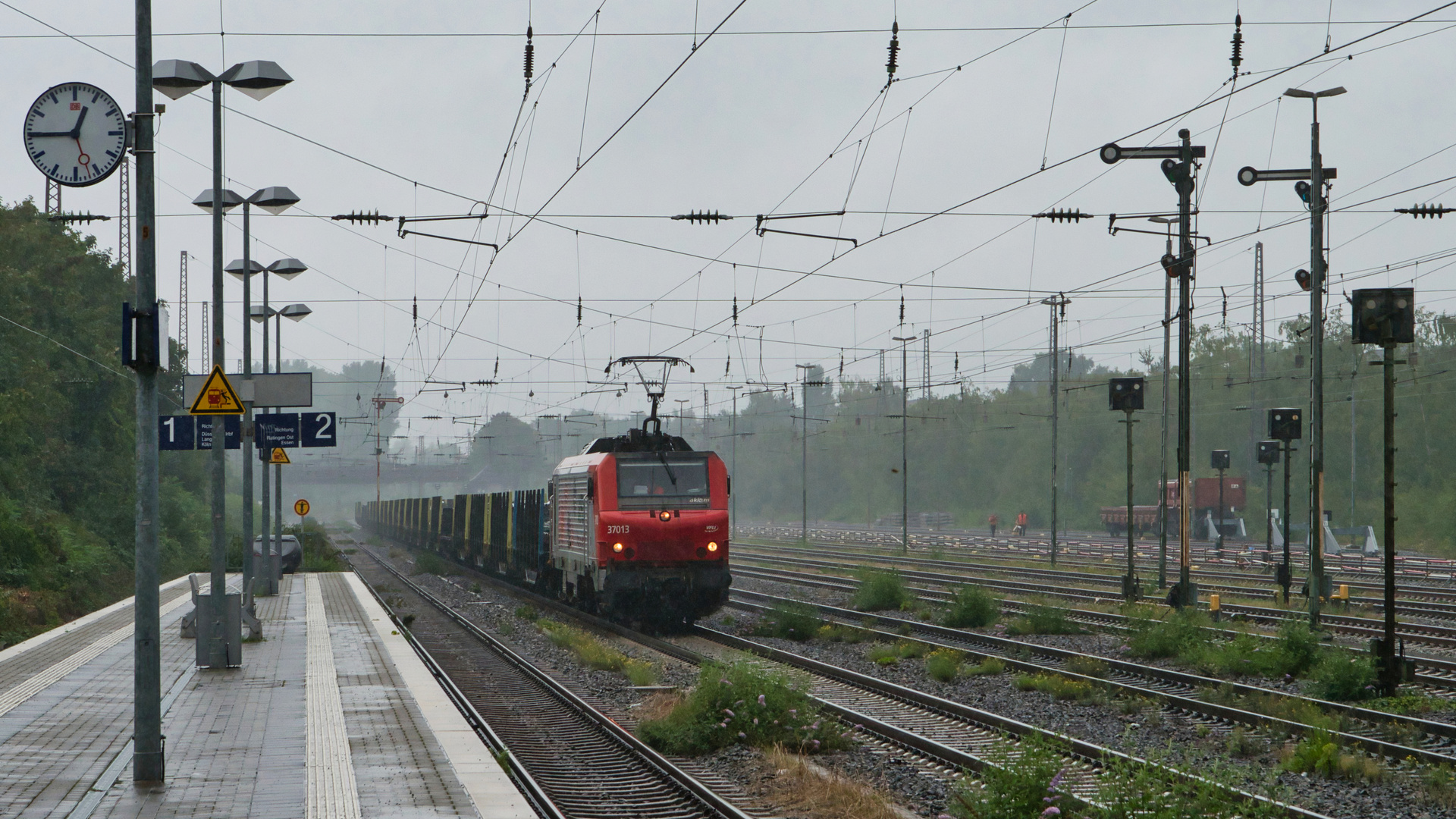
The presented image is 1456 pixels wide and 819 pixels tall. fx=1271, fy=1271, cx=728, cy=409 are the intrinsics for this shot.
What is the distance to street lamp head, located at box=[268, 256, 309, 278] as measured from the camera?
2697 centimetres

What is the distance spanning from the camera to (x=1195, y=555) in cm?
4197

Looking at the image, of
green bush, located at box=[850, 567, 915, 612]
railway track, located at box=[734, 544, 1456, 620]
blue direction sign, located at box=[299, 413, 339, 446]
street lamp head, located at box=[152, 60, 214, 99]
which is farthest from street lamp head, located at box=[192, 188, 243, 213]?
railway track, located at box=[734, 544, 1456, 620]

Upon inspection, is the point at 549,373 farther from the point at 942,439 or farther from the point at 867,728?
the point at 867,728

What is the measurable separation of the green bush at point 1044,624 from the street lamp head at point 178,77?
14.5m

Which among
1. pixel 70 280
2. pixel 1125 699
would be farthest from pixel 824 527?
pixel 1125 699

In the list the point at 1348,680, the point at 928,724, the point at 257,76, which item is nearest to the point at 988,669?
the point at 928,724

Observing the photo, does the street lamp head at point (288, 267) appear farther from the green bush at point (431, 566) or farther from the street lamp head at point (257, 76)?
Answer: the green bush at point (431, 566)

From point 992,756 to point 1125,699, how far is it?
5.82 metres

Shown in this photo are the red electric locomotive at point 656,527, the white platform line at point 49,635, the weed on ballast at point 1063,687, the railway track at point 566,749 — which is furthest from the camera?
the red electric locomotive at point 656,527

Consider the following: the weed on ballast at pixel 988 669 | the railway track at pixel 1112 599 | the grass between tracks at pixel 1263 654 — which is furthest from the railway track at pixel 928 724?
the railway track at pixel 1112 599

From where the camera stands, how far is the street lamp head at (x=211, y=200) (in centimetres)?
2069

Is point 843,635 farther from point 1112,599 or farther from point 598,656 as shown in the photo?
point 1112,599

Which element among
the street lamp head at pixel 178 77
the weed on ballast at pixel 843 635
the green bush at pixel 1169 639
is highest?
the street lamp head at pixel 178 77

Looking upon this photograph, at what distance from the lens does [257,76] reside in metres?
16.7
